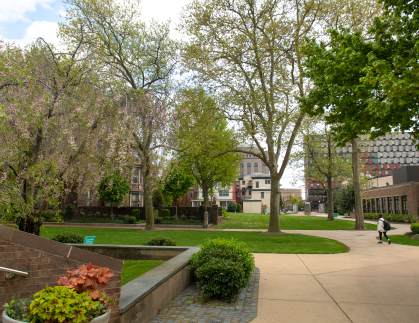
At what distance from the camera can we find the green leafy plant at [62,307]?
2.98 meters

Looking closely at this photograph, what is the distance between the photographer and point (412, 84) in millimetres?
6242

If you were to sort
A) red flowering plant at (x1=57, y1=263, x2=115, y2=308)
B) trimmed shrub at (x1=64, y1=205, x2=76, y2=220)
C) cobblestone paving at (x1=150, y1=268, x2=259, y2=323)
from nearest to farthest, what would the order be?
red flowering plant at (x1=57, y1=263, x2=115, y2=308)
cobblestone paving at (x1=150, y1=268, x2=259, y2=323)
trimmed shrub at (x1=64, y1=205, x2=76, y2=220)

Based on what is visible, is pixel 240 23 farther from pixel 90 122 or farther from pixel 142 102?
pixel 90 122

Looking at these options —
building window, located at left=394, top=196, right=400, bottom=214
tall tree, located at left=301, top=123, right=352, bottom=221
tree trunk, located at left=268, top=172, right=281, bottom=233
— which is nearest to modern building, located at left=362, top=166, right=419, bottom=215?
building window, located at left=394, top=196, right=400, bottom=214

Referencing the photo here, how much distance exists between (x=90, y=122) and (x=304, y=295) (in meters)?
8.54

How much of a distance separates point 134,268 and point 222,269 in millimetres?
2840

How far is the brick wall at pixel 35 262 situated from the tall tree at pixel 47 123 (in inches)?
154

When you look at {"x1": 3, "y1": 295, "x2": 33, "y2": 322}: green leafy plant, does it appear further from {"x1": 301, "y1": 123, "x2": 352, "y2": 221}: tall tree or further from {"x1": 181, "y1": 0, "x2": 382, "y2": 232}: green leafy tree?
{"x1": 301, "y1": 123, "x2": 352, "y2": 221}: tall tree

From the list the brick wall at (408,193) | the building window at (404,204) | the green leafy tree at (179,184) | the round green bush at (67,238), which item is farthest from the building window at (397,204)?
the round green bush at (67,238)

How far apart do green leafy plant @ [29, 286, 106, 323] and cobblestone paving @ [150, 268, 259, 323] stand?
2293mm

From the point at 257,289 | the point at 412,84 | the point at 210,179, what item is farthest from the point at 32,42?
the point at 210,179

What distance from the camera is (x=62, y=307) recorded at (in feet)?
9.82

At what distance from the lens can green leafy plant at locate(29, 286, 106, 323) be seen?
2.98 m

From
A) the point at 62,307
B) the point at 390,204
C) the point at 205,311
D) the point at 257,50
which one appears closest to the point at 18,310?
the point at 62,307
